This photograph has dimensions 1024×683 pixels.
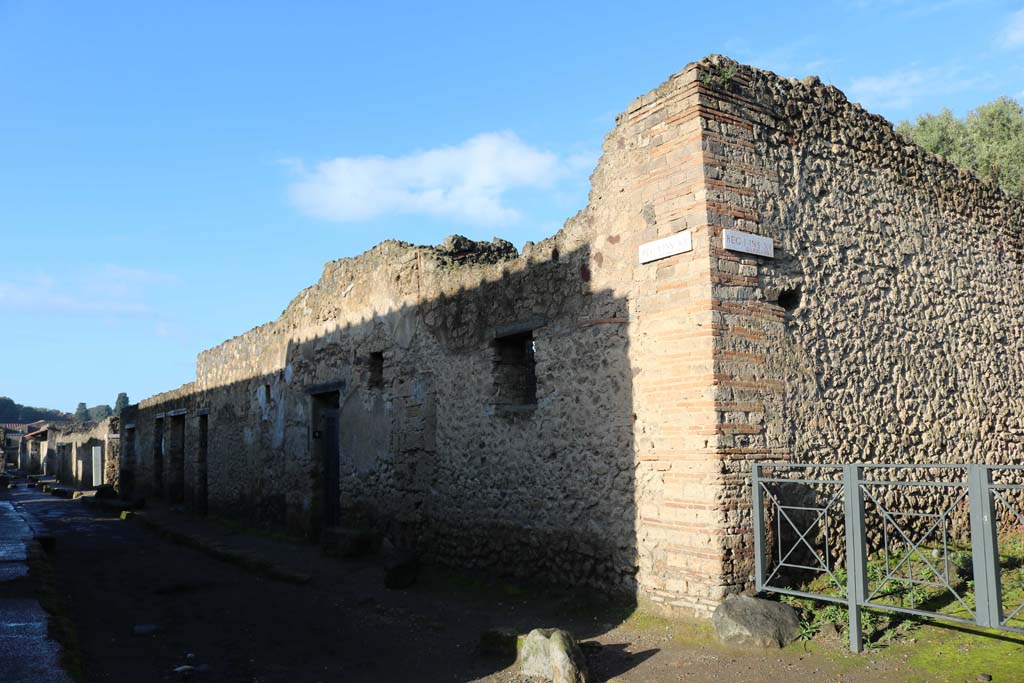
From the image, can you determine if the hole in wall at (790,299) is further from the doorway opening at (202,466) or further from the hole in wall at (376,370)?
the doorway opening at (202,466)

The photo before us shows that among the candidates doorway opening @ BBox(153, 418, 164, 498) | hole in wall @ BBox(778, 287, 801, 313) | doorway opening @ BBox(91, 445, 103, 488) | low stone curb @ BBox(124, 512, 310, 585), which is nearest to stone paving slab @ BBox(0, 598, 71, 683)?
low stone curb @ BBox(124, 512, 310, 585)

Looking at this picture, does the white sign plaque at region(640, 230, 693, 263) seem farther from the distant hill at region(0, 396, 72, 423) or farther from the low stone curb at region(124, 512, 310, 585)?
the distant hill at region(0, 396, 72, 423)

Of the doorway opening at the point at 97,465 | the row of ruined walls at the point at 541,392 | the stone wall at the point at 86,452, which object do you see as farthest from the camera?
the doorway opening at the point at 97,465

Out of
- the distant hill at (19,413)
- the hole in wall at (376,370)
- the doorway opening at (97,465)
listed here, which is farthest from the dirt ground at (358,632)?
the distant hill at (19,413)

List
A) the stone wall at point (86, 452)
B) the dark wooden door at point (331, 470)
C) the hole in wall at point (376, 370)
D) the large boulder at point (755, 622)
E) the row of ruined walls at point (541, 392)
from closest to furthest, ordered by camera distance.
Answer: the large boulder at point (755, 622)
the row of ruined walls at point (541, 392)
the hole in wall at point (376, 370)
the dark wooden door at point (331, 470)
the stone wall at point (86, 452)

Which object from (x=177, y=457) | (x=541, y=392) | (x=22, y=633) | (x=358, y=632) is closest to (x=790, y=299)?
(x=541, y=392)

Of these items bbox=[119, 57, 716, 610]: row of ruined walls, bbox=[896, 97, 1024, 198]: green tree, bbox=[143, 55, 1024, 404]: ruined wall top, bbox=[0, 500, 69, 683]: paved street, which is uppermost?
bbox=[896, 97, 1024, 198]: green tree

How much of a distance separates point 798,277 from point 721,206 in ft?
3.33

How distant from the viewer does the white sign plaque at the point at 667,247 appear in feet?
20.5

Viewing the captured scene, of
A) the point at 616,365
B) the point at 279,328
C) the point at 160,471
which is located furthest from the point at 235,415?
the point at 616,365

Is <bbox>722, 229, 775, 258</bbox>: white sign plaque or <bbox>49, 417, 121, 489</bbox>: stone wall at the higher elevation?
<bbox>722, 229, 775, 258</bbox>: white sign plaque

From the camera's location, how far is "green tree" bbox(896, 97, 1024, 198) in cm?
1658

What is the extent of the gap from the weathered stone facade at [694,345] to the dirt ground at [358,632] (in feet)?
1.27

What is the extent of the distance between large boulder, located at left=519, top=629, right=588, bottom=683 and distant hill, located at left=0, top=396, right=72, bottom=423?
91.1 m
